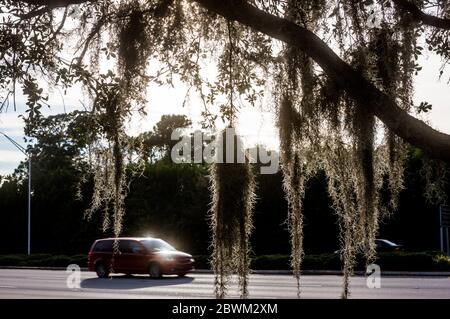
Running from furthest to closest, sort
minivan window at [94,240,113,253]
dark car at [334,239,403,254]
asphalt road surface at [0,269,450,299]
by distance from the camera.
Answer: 1. dark car at [334,239,403,254]
2. minivan window at [94,240,113,253]
3. asphalt road surface at [0,269,450,299]

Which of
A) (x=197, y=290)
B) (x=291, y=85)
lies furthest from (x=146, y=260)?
(x=291, y=85)

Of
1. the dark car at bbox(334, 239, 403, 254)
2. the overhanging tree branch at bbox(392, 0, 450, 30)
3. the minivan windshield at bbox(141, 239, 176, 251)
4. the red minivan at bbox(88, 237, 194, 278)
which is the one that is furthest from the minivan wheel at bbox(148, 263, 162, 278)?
the overhanging tree branch at bbox(392, 0, 450, 30)

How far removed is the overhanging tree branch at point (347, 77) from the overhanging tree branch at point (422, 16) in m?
1.09

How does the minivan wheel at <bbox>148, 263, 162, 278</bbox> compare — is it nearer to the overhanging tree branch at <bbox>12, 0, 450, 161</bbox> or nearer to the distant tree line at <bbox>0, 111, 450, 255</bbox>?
the distant tree line at <bbox>0, 111, 450, 255</bbox>

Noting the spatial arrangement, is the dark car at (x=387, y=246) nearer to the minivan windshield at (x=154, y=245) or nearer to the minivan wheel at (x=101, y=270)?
the minivan windshield at (x=154, y=245)

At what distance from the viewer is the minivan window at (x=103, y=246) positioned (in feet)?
74.0

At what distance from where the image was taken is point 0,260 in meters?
36.6

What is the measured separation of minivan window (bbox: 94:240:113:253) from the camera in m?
22.5

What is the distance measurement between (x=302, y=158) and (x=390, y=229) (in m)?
24.6

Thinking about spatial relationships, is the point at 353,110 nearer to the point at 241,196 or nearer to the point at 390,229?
the point at 241,196

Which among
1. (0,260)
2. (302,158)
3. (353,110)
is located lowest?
(0,260)

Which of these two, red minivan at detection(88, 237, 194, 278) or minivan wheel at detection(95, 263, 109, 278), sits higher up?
red minivan at detection(88, 237, 194, 278)

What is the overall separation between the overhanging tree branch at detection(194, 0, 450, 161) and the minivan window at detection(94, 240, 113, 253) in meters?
18.6
